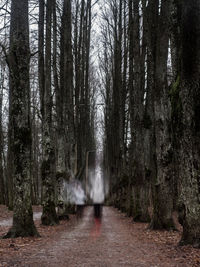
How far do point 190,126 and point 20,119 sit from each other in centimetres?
519

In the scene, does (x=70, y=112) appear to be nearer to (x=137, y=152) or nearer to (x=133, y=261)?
(x=137, y=152)

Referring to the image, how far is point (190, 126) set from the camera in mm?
8898

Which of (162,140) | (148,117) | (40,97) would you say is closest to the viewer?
(162,140)

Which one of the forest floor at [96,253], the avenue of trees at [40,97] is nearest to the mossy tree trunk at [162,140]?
the forest floor at [96,253]

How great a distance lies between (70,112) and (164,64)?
416 inches

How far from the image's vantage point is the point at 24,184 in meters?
11.5

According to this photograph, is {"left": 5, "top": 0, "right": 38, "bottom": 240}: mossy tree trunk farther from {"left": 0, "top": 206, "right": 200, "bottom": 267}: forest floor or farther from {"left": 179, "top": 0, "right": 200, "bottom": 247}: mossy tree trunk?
{"left": 179, "top": 0, "right": 200, "bottom": 247}: mossy tree trunk

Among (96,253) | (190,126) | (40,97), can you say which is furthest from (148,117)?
(96,253)

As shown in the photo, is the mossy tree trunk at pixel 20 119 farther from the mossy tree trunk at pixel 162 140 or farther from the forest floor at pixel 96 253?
the mossy tree trunk at pixel 162 140

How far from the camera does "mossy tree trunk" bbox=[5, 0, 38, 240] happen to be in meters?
11.4

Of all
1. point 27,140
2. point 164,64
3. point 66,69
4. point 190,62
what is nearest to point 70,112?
point 66,69

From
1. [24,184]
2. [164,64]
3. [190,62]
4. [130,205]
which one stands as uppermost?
[164,64]

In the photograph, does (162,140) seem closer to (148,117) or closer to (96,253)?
(148,117)

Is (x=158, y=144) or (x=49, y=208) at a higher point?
(x=158, y=144)
